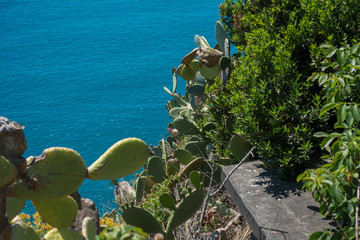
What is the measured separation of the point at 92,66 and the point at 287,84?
906 cm

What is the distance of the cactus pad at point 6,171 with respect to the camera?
169 cm

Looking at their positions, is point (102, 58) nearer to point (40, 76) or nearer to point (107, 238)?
point (40, 76)

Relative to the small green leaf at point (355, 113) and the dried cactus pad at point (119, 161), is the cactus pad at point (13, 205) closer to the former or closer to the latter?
the dried cactus pad at point (119, 161)

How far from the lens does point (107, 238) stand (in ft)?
3.47

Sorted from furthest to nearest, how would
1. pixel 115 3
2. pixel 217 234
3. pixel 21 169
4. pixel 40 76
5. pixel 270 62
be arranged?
1. pixel 115 3
2. pixel 40 76
3. pixel 270 62
4. pixel 217 234
5. pixel 21 169

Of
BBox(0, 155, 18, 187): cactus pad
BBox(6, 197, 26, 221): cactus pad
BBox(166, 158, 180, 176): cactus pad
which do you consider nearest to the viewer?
BBox(0, 155, 18, 187): cactus pad

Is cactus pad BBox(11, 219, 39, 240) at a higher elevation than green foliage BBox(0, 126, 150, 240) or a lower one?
lower

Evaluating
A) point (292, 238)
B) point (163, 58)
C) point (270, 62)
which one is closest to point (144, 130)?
point (163, 58)

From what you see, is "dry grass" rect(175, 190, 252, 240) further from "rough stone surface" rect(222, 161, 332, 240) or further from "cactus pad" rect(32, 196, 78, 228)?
"cactus pad" rect(32, 196, 78, 228)

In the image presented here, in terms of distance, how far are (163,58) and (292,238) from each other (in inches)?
380

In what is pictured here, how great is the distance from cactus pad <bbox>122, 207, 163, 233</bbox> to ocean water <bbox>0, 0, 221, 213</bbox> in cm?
451

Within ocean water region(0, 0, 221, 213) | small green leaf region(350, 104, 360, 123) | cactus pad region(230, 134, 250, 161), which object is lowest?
ocean water region(0, 0, 221, 213)

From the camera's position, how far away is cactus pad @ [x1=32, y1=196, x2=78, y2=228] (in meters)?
2.05

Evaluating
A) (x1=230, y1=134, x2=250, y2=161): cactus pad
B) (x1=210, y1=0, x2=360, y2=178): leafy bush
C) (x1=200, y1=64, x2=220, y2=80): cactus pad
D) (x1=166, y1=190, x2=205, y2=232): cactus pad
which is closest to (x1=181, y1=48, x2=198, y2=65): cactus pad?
(x1=200, y1=64, x2=220, y2=80): cactus pad
